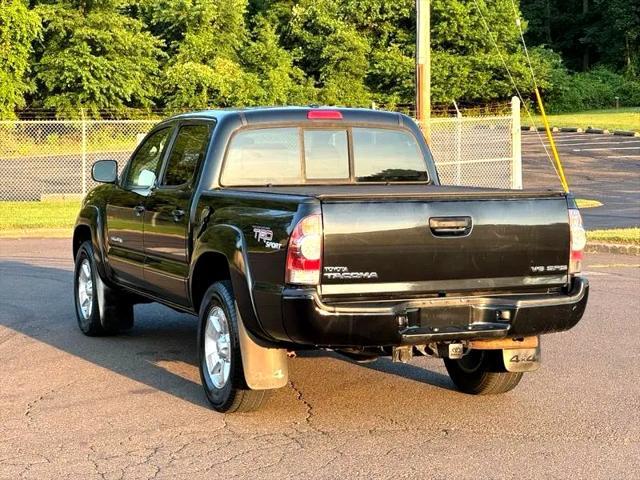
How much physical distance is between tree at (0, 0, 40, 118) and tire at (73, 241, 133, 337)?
1129 inches

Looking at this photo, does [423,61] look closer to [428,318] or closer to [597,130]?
[428,318]

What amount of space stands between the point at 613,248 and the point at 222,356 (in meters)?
11.0

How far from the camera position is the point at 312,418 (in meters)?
6.74

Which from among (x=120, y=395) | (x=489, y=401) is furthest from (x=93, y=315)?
(x=489, y=401)

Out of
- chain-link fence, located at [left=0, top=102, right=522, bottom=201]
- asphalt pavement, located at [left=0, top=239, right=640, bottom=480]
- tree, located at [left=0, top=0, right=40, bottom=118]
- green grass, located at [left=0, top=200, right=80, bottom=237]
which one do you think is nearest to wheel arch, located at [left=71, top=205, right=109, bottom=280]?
asphalt pavement, located at [left=0, top=239, right=640, bottom=480]

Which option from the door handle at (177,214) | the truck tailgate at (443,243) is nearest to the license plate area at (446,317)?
the truck tailgate at (443,243)

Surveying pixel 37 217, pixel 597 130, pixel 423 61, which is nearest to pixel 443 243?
pixel 423 61

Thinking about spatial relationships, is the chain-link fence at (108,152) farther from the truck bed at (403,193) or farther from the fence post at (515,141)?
the truck bed at (403,193)

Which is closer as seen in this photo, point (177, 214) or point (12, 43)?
point (177, 214)

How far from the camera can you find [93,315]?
9414mm

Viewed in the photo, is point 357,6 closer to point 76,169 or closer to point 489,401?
point 76,169

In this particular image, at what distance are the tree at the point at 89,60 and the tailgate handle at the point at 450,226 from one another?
1688 inches

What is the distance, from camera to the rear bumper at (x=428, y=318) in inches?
238

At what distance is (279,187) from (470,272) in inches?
71.2
